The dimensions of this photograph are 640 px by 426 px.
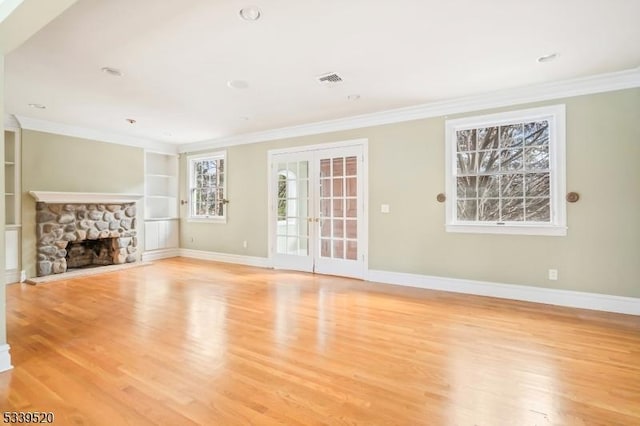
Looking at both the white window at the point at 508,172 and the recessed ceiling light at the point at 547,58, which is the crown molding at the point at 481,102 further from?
the recessed ceiling light at the point at 547,58

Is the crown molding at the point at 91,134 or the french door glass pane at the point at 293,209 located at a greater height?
the crown molding at the point at 91,134

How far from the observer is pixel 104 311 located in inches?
142

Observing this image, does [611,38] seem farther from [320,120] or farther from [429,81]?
[320,120]

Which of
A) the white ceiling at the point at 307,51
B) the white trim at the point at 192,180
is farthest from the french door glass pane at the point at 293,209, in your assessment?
the white ceiling at the point at 307,51

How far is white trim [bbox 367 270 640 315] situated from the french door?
0.63 meters

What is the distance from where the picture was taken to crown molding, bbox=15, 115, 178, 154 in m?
5.23

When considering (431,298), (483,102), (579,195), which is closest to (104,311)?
(431,298)

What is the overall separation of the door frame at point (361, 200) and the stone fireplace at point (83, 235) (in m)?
2.83

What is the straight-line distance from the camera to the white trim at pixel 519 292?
3578 mm

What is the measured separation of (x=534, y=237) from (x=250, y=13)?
3895mm

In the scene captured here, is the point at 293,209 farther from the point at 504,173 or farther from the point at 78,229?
the point at 78,229

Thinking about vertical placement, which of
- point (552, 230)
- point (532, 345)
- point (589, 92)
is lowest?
point (532, 345)

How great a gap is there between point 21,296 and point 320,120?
15.7ft

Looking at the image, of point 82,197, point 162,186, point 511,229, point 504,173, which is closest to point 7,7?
point 82,197
